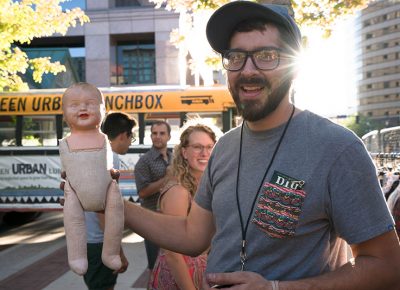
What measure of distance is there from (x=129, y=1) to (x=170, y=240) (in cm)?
2177

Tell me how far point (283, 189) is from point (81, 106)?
2.79ft

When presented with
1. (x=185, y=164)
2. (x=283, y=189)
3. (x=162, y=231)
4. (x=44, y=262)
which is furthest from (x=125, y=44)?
Answer: (x=283, y=189)

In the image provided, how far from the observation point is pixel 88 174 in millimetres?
1892

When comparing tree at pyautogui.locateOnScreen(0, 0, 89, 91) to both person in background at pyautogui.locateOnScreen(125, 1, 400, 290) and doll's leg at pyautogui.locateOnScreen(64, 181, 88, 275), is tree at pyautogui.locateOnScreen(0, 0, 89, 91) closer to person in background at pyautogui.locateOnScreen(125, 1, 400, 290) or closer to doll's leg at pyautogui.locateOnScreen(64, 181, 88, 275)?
doll's leg at pyautogui.locateOnScreen(64, 181, 88, 275)

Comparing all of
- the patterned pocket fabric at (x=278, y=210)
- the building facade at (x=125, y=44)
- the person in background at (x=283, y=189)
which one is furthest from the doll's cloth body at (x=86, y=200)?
the building facade at (x=125, y=44)

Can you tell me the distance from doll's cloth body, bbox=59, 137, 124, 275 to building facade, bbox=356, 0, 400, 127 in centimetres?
10706

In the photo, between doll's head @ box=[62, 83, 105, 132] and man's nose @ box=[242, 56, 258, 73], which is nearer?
man's nose @ box=[242, 56, 258, 73]

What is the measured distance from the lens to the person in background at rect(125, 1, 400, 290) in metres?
1.61

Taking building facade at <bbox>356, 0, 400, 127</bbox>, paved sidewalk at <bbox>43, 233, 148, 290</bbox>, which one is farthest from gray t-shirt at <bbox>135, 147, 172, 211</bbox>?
building facade at <bbox>356, 0, 400, 127</bbox>

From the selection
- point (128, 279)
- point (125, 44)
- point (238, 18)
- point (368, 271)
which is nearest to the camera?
point (368, 271)

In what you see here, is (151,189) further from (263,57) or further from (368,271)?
(368,271)

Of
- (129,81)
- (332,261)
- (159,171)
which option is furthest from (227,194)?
(129,81)

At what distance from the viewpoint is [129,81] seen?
23.0 metres

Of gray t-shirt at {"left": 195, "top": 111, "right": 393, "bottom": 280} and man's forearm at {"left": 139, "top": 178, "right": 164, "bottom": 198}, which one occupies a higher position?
gray t-shirt at {"left": 195, "top": 111, "right": 393, "bottom": 280}
